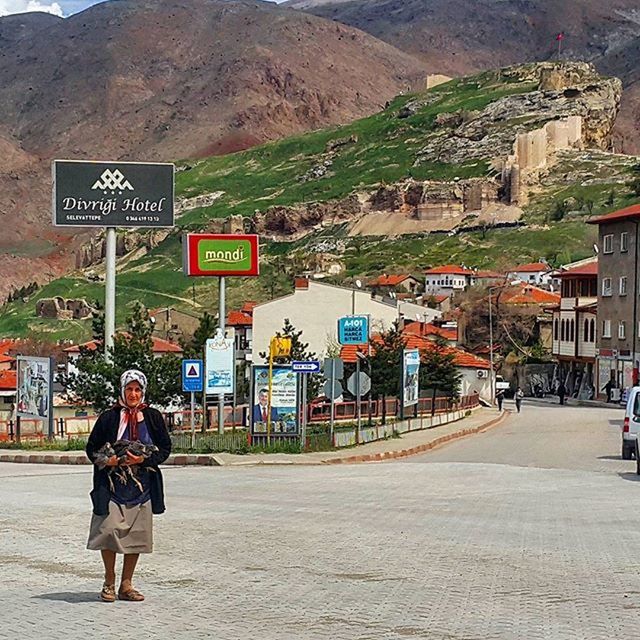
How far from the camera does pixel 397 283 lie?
142 meters

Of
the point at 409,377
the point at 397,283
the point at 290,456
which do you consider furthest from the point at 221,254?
the point at 397,283

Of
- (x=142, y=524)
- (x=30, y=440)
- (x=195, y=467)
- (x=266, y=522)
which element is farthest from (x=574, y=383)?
(x=142, y=524)

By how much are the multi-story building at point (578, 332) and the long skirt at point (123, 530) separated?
236 feet

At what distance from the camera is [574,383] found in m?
87.0

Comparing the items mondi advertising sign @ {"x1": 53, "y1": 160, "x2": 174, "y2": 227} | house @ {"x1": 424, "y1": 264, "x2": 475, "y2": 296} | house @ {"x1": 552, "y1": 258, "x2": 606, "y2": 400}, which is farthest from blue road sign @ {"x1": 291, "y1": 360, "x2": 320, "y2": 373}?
house @ {"x1": 424, "y1": 264, "x2": 475, "y2": 296}

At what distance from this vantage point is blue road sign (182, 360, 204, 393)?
105 feet

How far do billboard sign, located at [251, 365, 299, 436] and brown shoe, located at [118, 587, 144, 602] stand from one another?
22119mm

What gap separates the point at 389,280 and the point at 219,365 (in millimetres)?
111003

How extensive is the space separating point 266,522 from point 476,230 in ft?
560

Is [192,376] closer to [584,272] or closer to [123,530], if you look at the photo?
[123,530]

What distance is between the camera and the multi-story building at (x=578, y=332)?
82.5 m

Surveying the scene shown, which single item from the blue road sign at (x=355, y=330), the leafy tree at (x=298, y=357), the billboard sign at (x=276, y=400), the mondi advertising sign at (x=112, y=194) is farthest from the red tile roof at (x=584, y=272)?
the billboard sign at (x=276, y=400)

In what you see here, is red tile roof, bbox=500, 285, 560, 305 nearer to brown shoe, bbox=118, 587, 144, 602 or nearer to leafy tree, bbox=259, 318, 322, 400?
leafy tree, bbox=259, 318, 322, 400

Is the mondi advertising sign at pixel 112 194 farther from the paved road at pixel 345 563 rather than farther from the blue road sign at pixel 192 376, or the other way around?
the paved road at pixel 345 563
